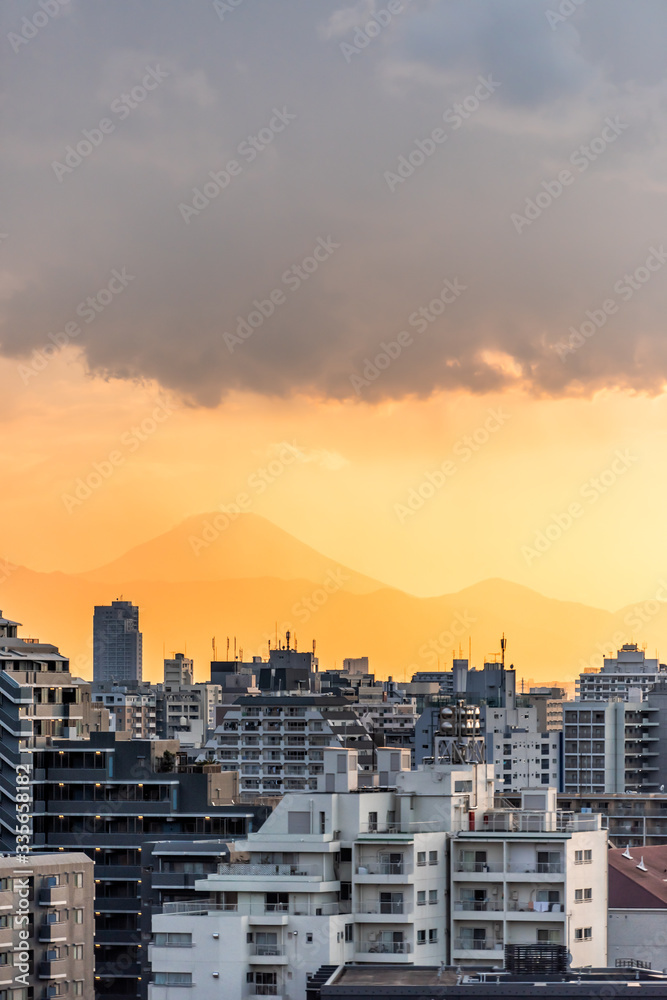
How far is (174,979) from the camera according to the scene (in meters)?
49.3

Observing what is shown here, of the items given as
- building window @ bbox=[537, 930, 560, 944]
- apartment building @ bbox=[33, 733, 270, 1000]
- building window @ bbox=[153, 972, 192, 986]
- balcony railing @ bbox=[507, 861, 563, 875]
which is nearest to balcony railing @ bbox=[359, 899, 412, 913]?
Answer: balcony railing @ bbox=[507, 861, 563, 875]

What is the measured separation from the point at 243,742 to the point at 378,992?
83.3 metres

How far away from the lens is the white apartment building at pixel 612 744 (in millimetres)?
125312

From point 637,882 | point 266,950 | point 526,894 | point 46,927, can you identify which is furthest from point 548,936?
point 46,927

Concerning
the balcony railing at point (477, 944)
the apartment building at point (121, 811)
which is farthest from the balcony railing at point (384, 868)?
the apartment building at point (121, 811)

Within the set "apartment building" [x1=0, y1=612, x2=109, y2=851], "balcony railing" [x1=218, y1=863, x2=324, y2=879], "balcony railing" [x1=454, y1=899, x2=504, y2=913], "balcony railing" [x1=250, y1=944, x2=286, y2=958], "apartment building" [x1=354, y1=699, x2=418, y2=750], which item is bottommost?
"balcony railing" [x1=250, y1=944, x2=286, y2=958]

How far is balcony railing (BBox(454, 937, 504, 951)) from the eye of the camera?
172 ft

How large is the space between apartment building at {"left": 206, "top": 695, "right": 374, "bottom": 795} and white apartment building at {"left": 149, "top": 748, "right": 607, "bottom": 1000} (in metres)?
65.5

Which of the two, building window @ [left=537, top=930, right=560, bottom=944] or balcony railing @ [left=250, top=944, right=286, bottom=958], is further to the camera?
building window @ [left=537, top=930, right=560, bottom=944]

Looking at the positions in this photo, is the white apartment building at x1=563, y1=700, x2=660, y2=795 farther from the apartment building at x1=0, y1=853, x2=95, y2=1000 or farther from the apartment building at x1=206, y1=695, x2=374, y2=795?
the apartment building at x1=0, y1=853, x2=95, y2=1000

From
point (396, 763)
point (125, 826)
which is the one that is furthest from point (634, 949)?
point (125, 826)

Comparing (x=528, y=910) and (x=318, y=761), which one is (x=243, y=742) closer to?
(x=318, y=761)

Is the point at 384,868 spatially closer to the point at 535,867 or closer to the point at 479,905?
the point at 479,905

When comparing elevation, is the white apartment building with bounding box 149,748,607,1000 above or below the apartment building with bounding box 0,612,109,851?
below
